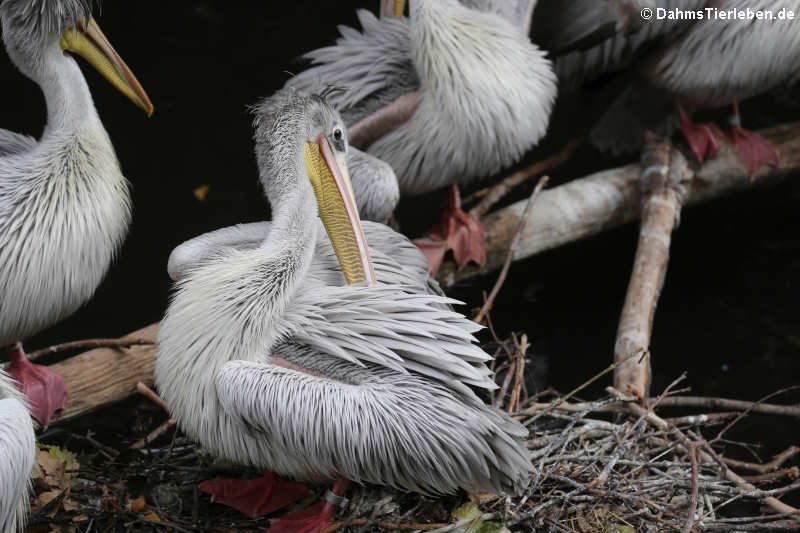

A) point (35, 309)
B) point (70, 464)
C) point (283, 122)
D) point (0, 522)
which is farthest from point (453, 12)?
point (0, 522)

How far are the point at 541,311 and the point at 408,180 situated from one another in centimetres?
114

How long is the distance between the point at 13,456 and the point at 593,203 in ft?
10.2

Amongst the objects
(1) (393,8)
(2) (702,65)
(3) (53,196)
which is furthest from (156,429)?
(2) (702,65)

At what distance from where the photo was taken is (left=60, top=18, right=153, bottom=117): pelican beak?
3.38 meters

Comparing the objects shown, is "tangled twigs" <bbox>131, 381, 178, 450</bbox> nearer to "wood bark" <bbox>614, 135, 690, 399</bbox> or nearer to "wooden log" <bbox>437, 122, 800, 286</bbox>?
"wooden log" <bbox>437, 122, 800, 286</bbox>

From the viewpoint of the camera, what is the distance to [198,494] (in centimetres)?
313

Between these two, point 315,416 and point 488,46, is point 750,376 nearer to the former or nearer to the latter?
point 488,46

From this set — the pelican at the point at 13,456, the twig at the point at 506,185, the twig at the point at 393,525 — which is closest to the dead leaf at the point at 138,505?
the twig at the point at 393,525

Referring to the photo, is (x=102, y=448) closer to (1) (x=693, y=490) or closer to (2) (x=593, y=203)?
(1) (x=693, y=490)

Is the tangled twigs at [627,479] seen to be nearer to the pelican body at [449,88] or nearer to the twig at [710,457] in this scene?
the twig at [710,457]

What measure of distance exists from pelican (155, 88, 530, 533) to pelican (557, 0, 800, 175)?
223 cm

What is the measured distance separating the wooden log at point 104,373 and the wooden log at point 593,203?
1300 mm

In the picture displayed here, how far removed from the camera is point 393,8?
15.0 ft

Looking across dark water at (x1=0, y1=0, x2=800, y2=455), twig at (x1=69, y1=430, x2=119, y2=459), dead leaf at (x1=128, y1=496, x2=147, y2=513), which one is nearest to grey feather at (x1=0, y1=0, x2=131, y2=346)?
twig at (x1=69, y1=430, x2=119, y2=459)
